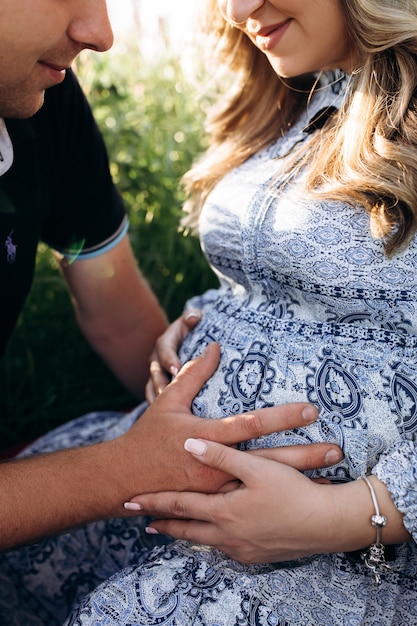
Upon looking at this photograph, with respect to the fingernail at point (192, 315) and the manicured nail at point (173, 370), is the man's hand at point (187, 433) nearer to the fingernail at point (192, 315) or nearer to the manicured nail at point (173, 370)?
the manicured nail at point (173, 370)

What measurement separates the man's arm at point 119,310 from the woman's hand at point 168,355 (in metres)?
0.25

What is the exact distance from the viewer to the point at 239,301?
1881 millimetres

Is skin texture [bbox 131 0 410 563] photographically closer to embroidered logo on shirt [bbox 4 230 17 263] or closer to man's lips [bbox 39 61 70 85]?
man's lips [bbox 39 61 70 85]

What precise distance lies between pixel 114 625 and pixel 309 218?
3.15 ft

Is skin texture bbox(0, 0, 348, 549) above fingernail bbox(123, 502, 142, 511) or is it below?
above

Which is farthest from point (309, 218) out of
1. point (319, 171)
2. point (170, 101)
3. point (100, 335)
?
point (170, 101)

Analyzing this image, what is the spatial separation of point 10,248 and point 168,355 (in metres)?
0.49

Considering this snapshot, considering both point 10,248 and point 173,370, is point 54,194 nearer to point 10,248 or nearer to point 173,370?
point 10,248

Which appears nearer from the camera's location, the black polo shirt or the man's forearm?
the man's forearm

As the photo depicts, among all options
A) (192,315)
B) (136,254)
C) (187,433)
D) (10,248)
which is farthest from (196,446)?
(136,254)

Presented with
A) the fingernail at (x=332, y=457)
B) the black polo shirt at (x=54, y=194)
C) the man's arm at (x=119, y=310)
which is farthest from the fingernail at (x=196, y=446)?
the man's arm at (x=119, y=310)

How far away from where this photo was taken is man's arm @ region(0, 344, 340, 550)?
5.17 ft

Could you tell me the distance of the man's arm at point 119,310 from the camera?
219 centimetres

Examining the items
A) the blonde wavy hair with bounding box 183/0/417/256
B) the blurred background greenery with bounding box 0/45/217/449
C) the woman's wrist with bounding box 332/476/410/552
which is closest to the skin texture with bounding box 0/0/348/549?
the woman's wrist with bounding box 332/476/410/552
